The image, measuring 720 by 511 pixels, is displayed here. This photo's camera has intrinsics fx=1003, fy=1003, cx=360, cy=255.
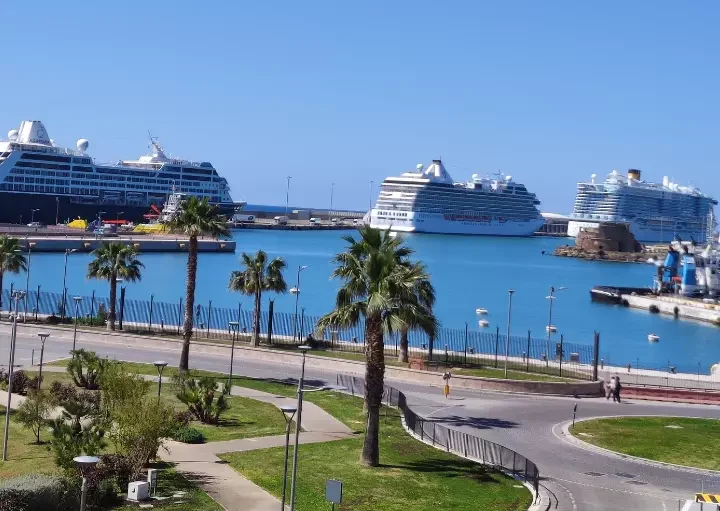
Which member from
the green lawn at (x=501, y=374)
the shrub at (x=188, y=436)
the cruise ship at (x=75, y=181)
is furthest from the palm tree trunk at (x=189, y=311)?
the cruise ship at (x=75, y=181)

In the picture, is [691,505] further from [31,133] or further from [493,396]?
[31,133]

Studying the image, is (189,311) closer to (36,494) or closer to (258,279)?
(258,279)

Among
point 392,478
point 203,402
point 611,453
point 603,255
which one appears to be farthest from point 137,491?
point 603,255

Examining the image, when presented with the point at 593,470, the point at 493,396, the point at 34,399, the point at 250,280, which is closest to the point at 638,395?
the point at 493,396

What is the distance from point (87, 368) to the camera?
29.6 metres

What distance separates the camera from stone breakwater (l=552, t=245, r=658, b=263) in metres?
175

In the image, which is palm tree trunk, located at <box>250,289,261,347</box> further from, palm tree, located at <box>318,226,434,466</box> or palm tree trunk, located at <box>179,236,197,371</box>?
palm tree, located at <box>318,226,434,466</box>

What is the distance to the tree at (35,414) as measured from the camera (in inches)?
862

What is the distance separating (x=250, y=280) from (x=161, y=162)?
13358cm

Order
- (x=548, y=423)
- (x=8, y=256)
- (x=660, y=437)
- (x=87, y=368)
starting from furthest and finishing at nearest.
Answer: (x=8, y=256), (x=87, y=368), (x=548, y=423), (x=660, y=437)

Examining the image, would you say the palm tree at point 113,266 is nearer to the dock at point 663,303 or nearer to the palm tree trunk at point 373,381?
the palm tree trunk at point 373,381

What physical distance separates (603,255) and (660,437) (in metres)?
157

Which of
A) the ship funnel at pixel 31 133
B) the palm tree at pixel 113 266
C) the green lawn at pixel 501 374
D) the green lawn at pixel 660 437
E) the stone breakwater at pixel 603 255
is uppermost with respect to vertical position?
the ship funnel at pixel 31 133

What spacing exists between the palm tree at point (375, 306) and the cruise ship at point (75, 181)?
381 feet
